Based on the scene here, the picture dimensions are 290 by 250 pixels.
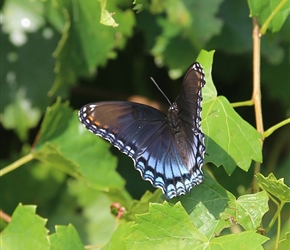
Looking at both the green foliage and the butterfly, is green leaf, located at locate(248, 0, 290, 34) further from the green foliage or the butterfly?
the butterfly

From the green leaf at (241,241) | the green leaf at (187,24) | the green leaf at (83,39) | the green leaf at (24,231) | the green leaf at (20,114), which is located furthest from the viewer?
the green leaf at (20,114)

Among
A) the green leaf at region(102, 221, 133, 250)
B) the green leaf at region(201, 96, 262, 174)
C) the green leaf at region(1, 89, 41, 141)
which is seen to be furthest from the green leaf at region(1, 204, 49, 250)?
the green leaf at region(1, 89, 41, 141)

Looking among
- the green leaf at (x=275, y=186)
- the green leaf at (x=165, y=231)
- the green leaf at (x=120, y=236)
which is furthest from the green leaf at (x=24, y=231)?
the green leaf at (x=275, y=186)

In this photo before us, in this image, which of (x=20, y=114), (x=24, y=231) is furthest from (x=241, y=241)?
(x=20, y=114)

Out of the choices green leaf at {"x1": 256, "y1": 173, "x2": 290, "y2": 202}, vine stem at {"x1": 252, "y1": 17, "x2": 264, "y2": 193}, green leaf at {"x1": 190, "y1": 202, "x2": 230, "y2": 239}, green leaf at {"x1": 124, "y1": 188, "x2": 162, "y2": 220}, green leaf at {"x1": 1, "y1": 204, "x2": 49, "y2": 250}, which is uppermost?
vine stem at {"x1": 252, "y1": 17, "x2": 264, "y2": 193}

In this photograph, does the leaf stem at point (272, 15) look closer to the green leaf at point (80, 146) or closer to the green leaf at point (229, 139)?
the green leaf at point (229, 139)

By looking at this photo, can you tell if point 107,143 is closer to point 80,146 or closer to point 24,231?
point 80,146
